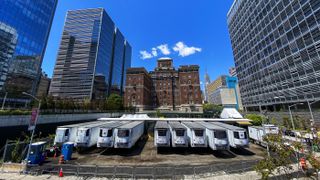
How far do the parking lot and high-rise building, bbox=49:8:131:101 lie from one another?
3817 inches

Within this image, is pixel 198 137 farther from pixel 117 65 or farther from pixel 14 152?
pixel 117 65

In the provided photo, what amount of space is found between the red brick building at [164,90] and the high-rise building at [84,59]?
39671mm

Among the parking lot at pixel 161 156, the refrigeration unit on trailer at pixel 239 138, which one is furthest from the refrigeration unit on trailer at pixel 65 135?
the refrigeration unit on trailer at pixel 239 138

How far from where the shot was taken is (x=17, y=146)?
1560cm

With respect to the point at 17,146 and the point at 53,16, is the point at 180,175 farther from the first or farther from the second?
the point at 53,16

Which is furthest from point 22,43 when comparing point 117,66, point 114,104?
point 117,66

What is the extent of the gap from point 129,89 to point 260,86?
2849 inches

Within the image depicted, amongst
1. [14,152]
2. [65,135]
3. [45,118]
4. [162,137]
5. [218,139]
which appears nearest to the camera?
[14,152]

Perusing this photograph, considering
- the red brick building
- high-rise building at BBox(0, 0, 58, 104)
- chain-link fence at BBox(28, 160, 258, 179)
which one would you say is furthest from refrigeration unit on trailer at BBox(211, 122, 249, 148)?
high-rise building at BBox(0, 0, 58, 104)

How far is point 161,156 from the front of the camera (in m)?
18.8

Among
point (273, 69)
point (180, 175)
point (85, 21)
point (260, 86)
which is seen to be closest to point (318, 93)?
point (273, 69)

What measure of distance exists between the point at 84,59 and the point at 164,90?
7244 cm

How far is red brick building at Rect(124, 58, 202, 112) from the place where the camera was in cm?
8819

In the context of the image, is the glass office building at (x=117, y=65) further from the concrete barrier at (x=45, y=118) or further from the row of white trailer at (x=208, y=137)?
the row of white trailer at (x=208, y=137)
